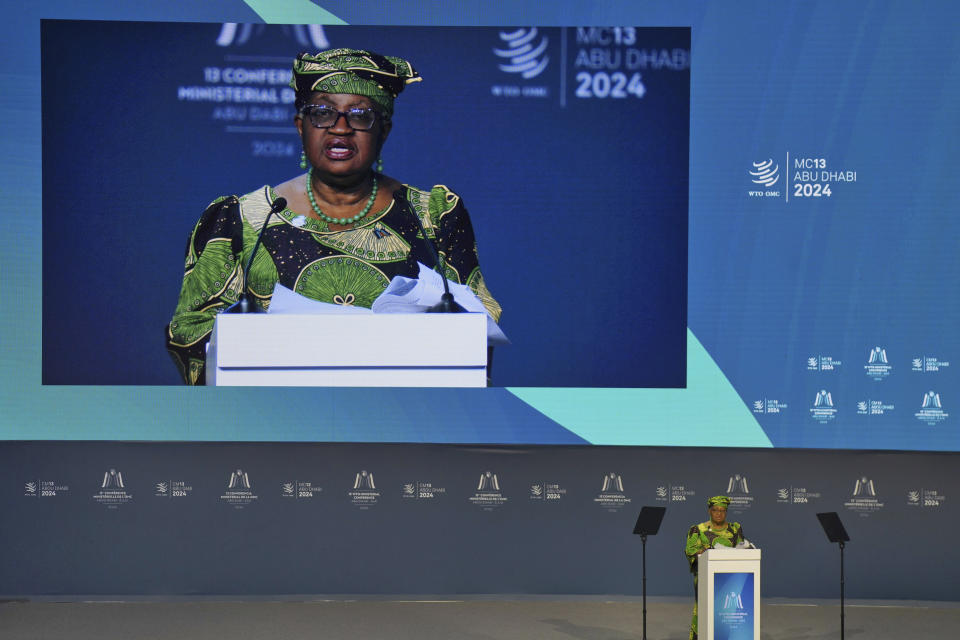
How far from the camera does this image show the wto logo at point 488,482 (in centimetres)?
791

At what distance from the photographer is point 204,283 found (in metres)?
7.47

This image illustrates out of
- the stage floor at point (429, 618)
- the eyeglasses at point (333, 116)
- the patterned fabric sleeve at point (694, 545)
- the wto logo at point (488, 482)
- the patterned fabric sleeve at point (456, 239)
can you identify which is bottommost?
the stage floor at point (429, 618)

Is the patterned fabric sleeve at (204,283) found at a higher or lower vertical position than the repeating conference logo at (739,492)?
higher

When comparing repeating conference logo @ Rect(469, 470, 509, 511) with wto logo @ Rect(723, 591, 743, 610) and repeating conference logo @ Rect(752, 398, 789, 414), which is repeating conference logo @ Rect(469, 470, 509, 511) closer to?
repeating conference logo @ Rect(752, 398, 789, 414)

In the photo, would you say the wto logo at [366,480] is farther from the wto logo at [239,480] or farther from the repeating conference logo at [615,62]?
the repeating conference logo at [615,62]

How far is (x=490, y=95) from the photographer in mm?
7438

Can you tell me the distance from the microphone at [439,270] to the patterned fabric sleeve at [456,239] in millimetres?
62

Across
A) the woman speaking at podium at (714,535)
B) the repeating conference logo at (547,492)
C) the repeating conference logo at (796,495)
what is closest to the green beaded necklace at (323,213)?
the repeating conference logo at (547,492)

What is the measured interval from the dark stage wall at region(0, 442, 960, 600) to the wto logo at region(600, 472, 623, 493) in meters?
0.01

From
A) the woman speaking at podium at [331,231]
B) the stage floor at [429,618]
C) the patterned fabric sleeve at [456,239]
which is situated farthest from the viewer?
the patterned fabric sleeve at [456,239]

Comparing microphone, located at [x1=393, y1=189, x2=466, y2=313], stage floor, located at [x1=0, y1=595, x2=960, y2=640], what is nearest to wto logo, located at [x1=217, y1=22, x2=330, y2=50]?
microphone, located at [x1=393, y1=189, x2=466, y2=313]

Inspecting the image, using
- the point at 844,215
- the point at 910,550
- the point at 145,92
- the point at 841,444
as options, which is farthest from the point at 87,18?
the point at 910,550

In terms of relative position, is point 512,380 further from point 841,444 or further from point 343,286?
point 841,444

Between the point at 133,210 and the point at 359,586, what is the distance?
3.13 meters
